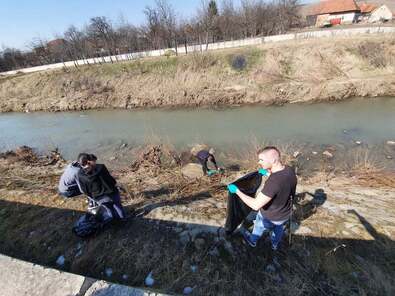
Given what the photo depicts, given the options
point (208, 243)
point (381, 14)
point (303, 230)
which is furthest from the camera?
point (381, 14)

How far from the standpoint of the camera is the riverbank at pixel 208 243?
2.99 m

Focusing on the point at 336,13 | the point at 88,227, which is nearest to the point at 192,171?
the point at 88,227

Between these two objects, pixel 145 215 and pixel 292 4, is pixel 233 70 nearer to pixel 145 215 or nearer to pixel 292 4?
pixel 145 215

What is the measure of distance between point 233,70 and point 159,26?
651 inches

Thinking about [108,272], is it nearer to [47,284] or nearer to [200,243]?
[47,284]

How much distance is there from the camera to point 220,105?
18.0 m

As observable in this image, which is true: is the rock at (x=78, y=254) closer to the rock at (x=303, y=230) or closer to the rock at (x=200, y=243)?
the rock at (x=200, y=243)

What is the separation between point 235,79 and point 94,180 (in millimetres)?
18315

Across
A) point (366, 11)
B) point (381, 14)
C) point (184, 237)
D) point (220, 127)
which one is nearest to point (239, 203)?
point (184, 237)

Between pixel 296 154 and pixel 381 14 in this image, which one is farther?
pixel 381 14

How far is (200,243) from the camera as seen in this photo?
3580mm

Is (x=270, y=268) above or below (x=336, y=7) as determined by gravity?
below

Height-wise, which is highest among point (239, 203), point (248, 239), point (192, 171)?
point (239, 203)

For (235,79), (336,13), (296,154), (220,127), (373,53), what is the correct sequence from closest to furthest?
(296,154) < (220,127) < (373,53) < (235,79) < (336,13)
